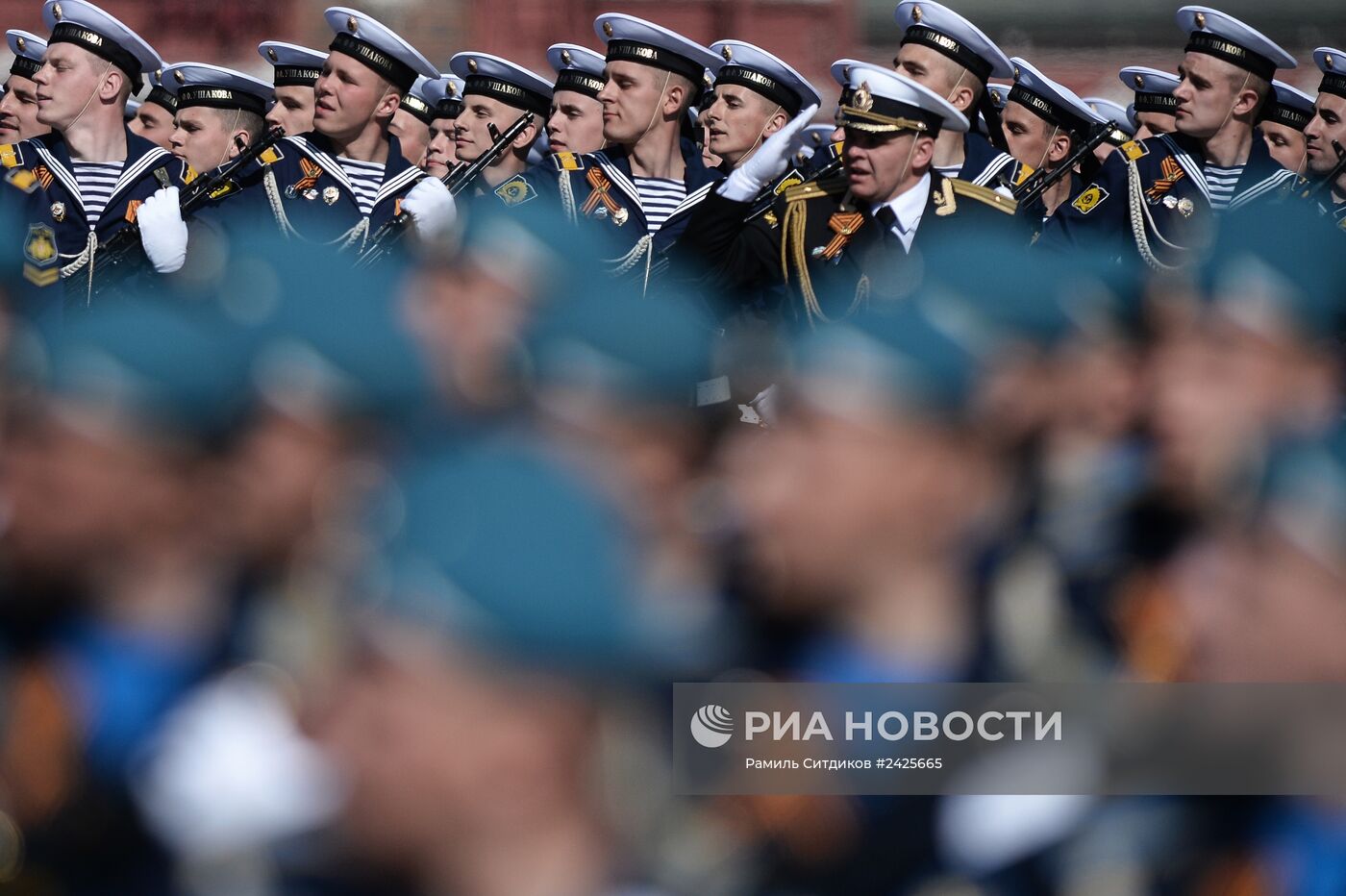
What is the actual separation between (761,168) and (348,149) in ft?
3.98

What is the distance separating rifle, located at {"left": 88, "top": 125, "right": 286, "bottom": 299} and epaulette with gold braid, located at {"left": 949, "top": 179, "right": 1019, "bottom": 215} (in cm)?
199

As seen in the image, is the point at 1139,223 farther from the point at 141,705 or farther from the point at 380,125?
the point at 141,705

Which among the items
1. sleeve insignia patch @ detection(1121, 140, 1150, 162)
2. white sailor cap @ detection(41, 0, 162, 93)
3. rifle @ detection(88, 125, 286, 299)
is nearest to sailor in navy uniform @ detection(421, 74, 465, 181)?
rifle @ detection(88, 125, 286, 299)

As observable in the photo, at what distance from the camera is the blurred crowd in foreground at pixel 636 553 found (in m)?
1.81

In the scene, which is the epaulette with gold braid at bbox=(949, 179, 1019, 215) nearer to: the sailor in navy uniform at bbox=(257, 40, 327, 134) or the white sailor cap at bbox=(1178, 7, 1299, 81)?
the white sailor cap at bbox=(1178, 7, 1299, 81)

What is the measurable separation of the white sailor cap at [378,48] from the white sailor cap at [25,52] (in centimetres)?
104

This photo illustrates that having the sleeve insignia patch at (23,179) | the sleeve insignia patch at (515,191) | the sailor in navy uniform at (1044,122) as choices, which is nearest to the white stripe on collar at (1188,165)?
the sailor in navy uniform at (1044,122)

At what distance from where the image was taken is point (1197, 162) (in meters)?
5.23

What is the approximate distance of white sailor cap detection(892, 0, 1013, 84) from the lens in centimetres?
514

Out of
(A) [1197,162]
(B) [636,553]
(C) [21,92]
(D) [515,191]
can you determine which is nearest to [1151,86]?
(A) [1197,162]

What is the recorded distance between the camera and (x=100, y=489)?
2.57m

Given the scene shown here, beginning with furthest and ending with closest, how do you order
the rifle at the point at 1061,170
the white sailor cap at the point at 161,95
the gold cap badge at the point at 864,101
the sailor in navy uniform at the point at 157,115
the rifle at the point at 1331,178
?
the sailor in navy uniform at the point at 157,115
the white sailor cap at the point at 161,95
the rifle at the point at 1061,170
the rifle at the point at 1331,178
the gold cap badge at the point at 864,101

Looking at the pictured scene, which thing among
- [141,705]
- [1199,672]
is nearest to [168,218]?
[141,705]

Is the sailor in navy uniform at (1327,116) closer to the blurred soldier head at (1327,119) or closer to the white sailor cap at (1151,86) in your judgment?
the blurred soldier head at (1327,119)
